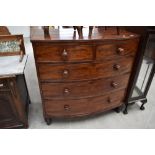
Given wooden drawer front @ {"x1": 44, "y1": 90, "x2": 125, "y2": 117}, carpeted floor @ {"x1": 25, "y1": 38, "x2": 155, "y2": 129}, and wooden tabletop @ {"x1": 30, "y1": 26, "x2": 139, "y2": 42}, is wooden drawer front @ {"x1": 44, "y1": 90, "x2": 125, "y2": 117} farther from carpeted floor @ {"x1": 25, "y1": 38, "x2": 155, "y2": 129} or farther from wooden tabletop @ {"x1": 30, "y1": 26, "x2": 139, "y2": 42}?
wooden tabletop @ {"x1": 30, "y1": 26, "x2": 139, "y2": 42}

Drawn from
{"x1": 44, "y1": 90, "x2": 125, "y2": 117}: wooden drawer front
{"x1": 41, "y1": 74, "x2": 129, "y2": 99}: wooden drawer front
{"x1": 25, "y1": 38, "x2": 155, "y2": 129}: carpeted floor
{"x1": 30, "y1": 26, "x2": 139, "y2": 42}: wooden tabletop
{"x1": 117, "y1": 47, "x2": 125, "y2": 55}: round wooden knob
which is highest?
{"x1": 30, "y1": 26, "x2": 139, "y2": 42}: wooden tabletop

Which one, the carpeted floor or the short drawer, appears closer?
the short drawer

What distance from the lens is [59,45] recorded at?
1170 millimetres

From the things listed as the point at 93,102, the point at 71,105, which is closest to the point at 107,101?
the point at 93,102

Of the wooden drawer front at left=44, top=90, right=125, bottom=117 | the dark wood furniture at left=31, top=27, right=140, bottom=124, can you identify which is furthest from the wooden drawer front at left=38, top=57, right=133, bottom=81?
the wooden drawer front at left=44, top=90, right=125, bottom=117

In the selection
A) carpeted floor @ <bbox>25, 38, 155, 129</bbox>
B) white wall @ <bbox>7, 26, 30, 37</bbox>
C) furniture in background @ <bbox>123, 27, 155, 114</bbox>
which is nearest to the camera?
furniture in background @ <bbox>123, 27, 155, 114</bbox>

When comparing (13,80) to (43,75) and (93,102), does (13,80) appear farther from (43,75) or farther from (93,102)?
(93,102)

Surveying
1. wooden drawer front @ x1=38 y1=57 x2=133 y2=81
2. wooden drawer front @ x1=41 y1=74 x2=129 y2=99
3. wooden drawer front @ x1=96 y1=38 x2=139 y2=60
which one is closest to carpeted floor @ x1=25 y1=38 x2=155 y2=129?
wooden drawer front @ x1=41 y1=74 x2=129 y2=99

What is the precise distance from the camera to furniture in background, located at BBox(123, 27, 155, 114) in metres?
1.39

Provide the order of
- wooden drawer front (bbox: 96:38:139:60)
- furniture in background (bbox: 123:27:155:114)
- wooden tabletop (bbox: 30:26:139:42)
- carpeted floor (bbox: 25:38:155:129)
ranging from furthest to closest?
1. carpeted floor (bbox: 25:38:155:129)
2. furniture in background (bbox: 123:27:155:114)
3. wooden drawer front (bbox: 96:38:139:60)
4. wooden tabletop (bbox: 30:26:139:42)

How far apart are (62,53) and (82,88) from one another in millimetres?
421

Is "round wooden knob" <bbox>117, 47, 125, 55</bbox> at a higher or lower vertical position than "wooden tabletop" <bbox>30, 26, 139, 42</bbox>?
lower
